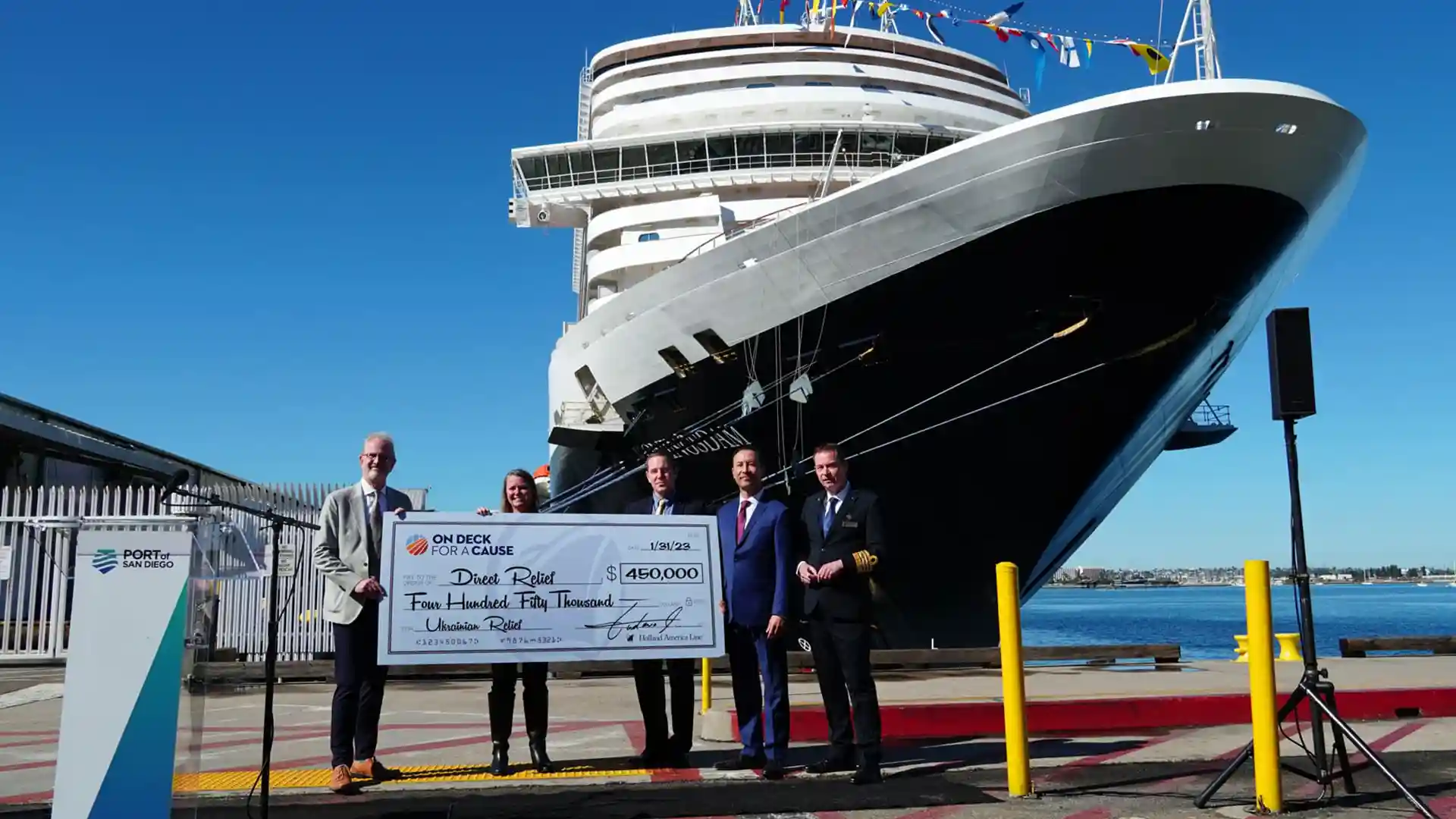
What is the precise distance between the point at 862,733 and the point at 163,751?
2800mm

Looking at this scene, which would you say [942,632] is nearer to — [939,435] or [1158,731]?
[939,435]

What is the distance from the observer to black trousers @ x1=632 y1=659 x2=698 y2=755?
5.38 m

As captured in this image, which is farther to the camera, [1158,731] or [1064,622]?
[1064,622]

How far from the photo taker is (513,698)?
207 inches

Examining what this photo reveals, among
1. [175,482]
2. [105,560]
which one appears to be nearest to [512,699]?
[175,482]

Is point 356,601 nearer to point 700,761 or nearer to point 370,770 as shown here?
point 370,770

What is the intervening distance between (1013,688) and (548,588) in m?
2.04

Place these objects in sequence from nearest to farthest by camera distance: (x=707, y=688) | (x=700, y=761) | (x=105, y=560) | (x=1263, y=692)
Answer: (x=105, y=560)
(x=1263, y=692)
(x=700, y=761)
(x=707, y=688)

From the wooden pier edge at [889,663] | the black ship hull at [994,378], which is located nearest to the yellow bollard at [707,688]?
the wooden pier edge at [889,663]

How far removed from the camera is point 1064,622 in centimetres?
6688

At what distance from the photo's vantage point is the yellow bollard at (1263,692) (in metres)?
4.19

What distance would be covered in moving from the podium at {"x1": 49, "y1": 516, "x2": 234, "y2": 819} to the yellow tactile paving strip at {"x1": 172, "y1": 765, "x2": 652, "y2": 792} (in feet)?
5.83

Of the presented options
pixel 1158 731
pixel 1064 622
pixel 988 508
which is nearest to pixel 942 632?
pixel 988 508

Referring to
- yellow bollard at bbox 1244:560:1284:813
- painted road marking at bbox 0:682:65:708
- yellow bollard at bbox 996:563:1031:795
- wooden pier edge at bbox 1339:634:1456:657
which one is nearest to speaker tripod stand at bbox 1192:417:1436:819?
yellow bollard at bbox 1244:560:1284:813
